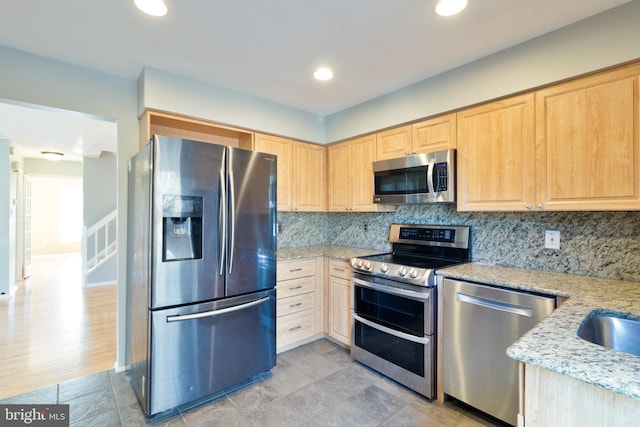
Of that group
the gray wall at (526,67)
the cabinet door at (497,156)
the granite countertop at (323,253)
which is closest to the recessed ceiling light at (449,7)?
the gray wall at (526,67)

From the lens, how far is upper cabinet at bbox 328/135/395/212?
3059 mm

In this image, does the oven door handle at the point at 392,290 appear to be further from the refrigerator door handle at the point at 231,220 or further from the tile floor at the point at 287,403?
the refrigerator door handle at the point at 231,220

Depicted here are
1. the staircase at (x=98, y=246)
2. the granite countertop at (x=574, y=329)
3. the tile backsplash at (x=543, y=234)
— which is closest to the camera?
the granite countertop at (x=574, y=329)

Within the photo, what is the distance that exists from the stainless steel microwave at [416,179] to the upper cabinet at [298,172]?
77cm

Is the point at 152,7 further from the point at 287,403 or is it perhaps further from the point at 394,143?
the point at 287,403

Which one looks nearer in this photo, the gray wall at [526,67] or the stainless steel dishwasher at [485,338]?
the gray wall at [526,67]

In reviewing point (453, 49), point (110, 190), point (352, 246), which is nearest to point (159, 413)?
point (352, 246)

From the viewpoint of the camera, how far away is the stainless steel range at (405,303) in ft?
7.00

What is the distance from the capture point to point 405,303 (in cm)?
227

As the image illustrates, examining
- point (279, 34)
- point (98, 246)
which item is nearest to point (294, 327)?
point (279, 34)

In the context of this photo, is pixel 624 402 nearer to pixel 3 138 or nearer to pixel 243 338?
pixel 243 338

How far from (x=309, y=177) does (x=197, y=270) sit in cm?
174

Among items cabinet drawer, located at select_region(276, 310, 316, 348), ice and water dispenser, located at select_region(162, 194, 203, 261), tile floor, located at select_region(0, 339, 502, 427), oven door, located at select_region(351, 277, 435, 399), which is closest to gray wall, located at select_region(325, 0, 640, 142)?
oven door, located at select_region(351, 277, 435, 399)

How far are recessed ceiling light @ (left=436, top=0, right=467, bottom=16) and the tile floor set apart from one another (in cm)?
245
